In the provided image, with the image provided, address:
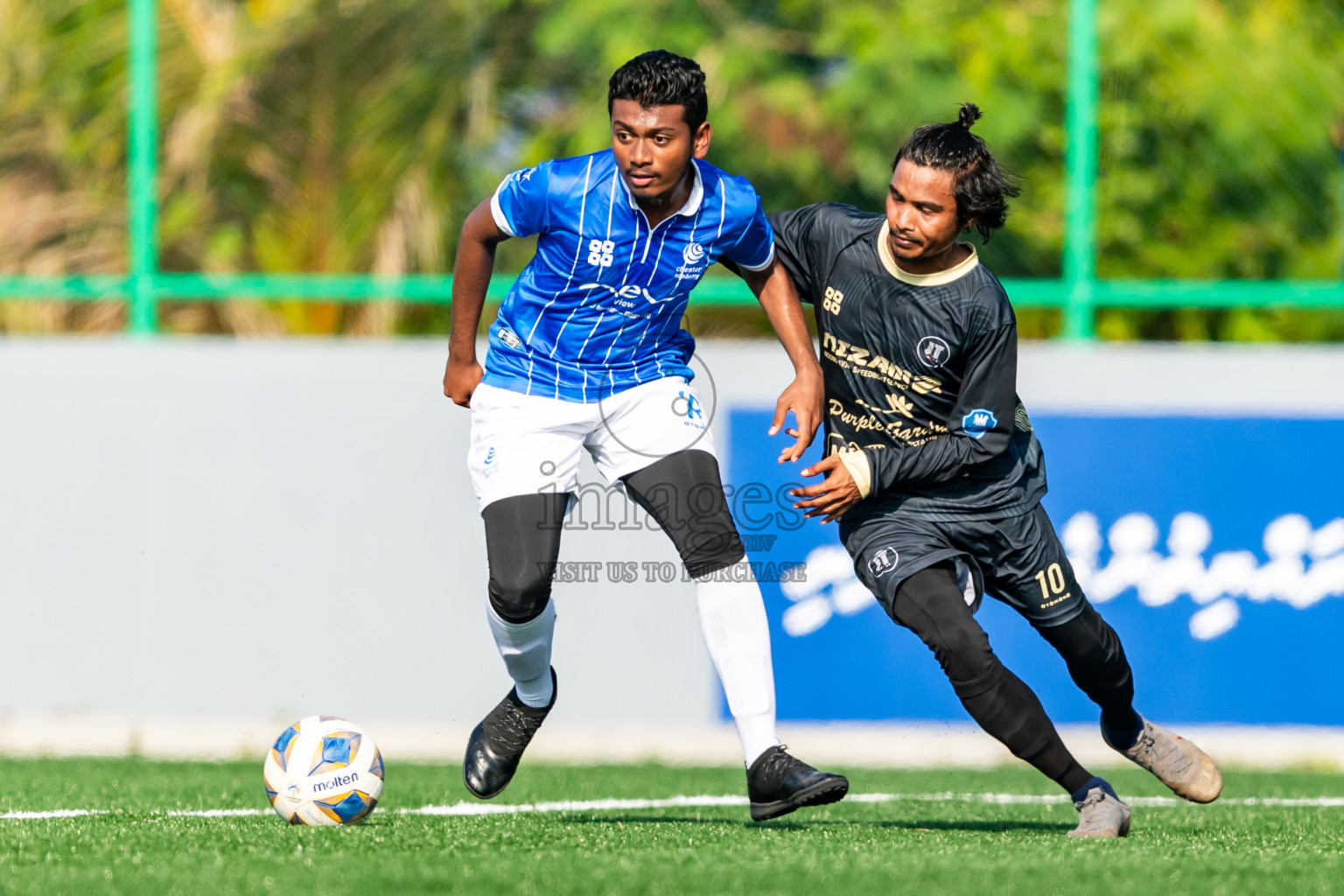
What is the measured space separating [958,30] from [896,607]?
159 inches

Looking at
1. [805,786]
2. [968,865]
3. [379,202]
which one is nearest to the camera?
[968,865]

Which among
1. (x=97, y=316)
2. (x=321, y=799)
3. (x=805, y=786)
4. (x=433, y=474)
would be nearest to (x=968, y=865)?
(x=805, y=786)

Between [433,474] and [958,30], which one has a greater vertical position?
[958,30]

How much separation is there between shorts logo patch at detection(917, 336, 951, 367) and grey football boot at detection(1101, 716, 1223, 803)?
1137 mm

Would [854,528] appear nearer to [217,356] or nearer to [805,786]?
[805,786]

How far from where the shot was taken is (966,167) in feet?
13.7

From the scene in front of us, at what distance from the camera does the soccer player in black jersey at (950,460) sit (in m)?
4.18

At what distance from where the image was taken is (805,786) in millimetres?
4102

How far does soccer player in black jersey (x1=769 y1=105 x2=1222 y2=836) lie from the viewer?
164 inches

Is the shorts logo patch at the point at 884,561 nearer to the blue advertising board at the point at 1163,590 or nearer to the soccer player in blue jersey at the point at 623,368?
the soccer player in blue jersey at the point at 623,368

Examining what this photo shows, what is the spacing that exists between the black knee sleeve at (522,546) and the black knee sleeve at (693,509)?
0.28 meters

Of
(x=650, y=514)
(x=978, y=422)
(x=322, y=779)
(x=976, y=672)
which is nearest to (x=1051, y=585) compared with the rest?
(x=976, y=672)

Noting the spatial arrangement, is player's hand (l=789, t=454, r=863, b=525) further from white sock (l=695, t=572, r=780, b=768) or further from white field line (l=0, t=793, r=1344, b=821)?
white field line (l=0, t=793, r=1344, b=821)

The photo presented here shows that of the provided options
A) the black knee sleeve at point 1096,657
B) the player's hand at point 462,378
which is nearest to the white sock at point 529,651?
the player's hand at point 462,378
